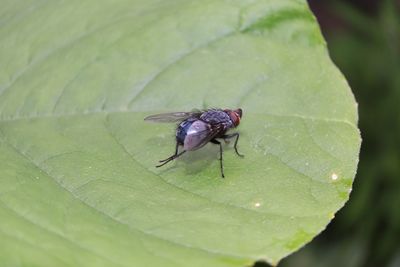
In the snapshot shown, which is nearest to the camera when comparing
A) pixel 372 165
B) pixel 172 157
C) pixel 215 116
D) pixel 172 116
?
Result: pixel 172 157

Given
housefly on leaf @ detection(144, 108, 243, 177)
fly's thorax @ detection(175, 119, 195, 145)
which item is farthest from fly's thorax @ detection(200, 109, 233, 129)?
fly's thorax @ detection(175, 119, 195, 145)

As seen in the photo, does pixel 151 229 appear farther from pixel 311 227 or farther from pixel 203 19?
pixel 203 19

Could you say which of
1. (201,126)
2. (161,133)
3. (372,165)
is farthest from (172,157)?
(372,165)

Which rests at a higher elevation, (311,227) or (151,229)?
(151,229)

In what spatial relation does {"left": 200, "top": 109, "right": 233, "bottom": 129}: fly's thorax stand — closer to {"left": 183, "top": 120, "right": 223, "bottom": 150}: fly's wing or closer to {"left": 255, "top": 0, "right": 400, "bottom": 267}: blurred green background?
{"left": 183, "top": 120, "right": 223, "bottom": 150}: fly's wing

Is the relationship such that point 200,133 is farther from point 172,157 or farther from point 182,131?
point 172,157

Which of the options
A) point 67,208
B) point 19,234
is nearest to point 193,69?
point 67,208

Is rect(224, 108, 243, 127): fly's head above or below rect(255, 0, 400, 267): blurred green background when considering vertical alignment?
above

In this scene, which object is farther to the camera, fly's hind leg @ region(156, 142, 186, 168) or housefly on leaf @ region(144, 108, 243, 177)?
housefly on leaf @ region(144, 108, 243, 177)
